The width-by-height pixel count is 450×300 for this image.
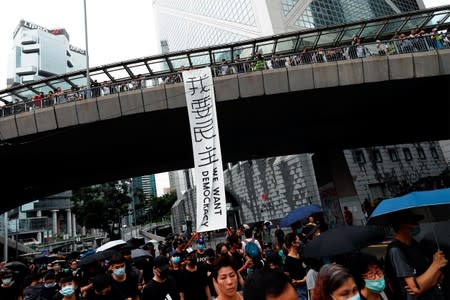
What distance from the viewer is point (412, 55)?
1351cm

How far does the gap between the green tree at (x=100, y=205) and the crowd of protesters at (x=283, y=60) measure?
2729 cm

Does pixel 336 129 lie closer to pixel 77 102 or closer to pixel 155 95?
pixel 155 95

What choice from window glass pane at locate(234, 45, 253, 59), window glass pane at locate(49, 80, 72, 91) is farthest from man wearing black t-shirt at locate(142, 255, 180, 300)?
window glass pane at locate(49, 80, 72, 91)

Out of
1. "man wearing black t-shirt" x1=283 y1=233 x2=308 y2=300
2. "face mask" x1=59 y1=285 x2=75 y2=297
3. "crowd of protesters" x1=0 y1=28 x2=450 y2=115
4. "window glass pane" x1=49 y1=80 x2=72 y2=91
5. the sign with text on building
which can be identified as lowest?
"man wearing black t-shirt" x1=283 y1=233 x2=308 y2=300

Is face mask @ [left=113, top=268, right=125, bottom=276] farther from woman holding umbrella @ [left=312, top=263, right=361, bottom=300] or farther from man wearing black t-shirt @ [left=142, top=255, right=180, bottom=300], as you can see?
woman holding umbrella @ [left=312, top=263, right=361, bottom=300]

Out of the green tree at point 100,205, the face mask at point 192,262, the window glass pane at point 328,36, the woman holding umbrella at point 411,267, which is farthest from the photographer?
the green tree at point 100,205

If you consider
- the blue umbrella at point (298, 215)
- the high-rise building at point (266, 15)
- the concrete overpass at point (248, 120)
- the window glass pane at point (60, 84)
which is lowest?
Answer: the blue umbrella at point (298, 215)

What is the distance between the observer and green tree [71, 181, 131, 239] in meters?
39.4

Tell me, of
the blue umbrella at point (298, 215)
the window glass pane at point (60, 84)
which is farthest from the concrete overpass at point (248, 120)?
the blue umbrella at point (298, 215)

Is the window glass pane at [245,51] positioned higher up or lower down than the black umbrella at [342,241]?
higher up

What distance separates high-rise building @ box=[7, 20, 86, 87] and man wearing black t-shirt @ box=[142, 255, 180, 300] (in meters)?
123

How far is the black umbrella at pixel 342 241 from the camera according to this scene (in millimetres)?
4684

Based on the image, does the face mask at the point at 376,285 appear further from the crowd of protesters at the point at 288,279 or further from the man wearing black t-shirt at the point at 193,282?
the man wearing black t-shirt at the point at 193,282

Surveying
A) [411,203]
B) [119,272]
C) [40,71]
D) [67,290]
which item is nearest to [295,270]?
[411,203]
